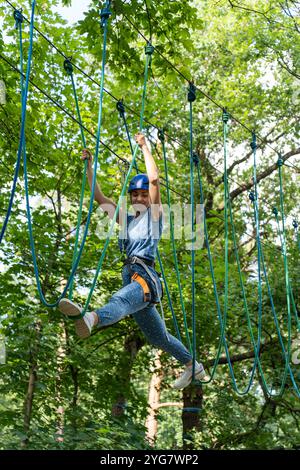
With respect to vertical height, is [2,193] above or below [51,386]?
above

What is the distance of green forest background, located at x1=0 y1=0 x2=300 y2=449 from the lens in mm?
5035

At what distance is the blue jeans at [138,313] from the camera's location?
257 centimetres

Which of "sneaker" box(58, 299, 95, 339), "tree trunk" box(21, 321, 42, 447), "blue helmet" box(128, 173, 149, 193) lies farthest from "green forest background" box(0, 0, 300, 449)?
"sneaker" box(58, 299, 95, 339)

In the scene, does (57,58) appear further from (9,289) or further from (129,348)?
(129,348)

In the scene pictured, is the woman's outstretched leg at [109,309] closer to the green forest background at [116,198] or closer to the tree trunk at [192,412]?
the green forest background at [116,198]

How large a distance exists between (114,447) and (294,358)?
3044mm

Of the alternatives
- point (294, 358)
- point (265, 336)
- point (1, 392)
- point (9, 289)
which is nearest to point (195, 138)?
point (265, 336)

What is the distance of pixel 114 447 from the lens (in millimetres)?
5074

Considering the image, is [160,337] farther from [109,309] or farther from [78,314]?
[78,314]

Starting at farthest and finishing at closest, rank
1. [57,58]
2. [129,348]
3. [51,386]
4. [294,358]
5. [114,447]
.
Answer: [129,348] < [294,358] < [57,58] < [51,386] < [114,447]

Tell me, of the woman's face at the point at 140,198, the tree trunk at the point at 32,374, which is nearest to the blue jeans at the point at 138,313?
the woman's face at the point at 140,198

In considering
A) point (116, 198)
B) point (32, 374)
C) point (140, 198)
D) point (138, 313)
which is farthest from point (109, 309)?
point (116, 198)

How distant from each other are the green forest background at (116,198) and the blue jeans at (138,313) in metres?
1.96

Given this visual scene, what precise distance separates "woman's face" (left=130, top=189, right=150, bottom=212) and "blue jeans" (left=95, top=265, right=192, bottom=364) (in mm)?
319
